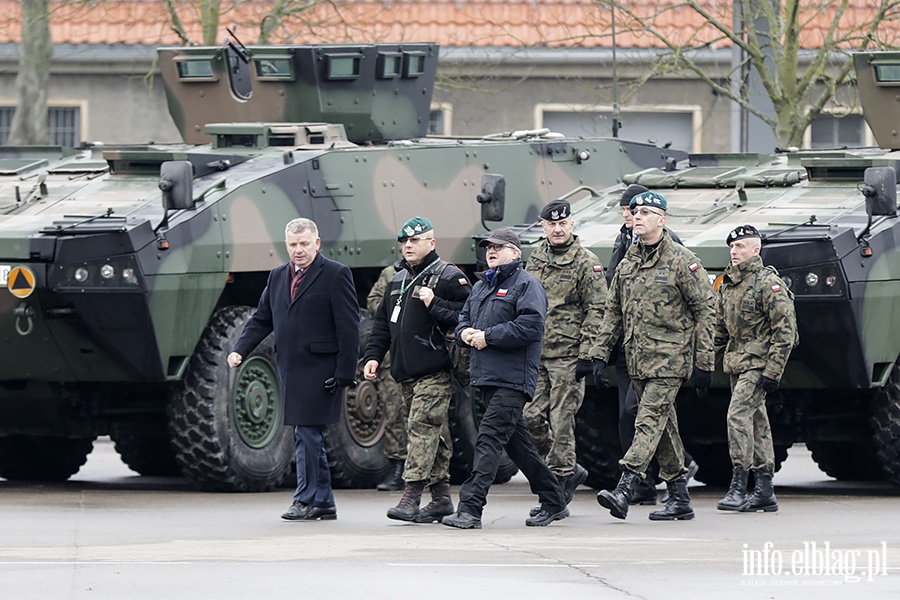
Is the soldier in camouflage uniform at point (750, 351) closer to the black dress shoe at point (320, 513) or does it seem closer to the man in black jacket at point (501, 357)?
the man in black jacket at point (501, 357)

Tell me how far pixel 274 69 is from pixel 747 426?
5.92 m

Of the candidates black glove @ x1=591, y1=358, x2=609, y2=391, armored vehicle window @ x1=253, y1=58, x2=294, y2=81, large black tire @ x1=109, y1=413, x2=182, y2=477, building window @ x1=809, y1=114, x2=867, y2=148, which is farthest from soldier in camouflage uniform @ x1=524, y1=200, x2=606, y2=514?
building window @ x1=809, y1=114, x2=867, y2=148

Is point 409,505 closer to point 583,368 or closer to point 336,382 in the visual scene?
point 336,382

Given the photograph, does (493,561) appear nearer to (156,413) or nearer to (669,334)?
(669,334)

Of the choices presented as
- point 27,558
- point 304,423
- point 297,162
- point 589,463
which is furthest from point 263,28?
point 27,558

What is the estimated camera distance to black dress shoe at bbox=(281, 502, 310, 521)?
41.5ft

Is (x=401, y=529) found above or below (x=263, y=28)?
below

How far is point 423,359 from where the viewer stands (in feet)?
40.3

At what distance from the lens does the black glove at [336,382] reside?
41.4 feet

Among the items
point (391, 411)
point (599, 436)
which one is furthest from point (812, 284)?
point (391, 411)

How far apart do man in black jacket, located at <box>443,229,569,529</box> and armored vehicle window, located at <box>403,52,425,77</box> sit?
5.94 m

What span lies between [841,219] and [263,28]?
387 inches

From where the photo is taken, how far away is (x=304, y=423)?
1261 cm

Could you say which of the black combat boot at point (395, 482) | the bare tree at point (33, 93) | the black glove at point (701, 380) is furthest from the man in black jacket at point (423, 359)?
the bare tree at point (33, 93)
